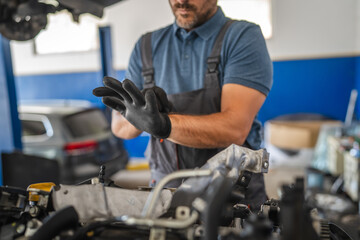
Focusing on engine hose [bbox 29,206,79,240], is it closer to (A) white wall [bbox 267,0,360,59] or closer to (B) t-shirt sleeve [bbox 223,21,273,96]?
(B) t-shirt sleeve [bbox 223,21,273,96]

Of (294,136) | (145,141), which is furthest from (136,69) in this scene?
(145,141)

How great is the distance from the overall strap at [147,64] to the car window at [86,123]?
2.27m

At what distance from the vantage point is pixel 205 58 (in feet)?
4.11

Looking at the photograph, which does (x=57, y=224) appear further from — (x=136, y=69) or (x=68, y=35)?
(x=68, y=35)

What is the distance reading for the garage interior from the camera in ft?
2.17

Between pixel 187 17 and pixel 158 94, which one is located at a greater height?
pixel 187 17

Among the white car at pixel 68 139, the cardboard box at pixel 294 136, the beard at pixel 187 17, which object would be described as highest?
the beard at pixel 187 17

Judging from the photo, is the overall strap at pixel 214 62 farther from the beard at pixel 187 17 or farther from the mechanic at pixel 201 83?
the beard at pixel 187 17

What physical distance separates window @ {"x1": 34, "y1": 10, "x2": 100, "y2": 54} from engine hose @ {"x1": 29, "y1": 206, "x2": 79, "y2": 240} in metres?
5.38

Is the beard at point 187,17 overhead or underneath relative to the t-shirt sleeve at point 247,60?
overhead

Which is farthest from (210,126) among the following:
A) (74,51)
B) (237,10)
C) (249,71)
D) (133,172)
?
(74,51)

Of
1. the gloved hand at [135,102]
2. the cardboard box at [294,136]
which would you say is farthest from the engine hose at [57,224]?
the cardboard box at [294,136]

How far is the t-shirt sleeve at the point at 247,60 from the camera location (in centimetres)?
116

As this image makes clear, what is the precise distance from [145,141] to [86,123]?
6.97ft
